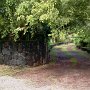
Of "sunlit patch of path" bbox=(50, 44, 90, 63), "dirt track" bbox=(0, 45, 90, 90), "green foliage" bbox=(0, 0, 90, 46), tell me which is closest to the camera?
"dirt track" bbox=(0, 45, 90, 90)

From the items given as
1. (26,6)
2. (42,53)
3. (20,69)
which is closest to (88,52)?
(42,53)

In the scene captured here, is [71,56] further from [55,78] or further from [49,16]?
[49,16]

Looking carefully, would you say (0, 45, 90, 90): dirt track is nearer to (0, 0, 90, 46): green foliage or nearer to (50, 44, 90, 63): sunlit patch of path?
(0, 0, 90, 46): green foliage

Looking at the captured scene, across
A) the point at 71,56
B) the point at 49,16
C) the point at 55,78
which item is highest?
the point at 49,16

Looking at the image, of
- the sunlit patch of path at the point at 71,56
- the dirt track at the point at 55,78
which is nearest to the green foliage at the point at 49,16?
the dirt track at the point at 55,78

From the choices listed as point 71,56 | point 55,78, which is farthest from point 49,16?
point 71,56

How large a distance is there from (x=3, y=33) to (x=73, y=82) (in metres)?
5.62

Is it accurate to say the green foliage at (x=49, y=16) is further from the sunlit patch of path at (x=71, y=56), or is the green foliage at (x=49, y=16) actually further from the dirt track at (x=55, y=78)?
the sunlit patch of path at (x=71, y=56)

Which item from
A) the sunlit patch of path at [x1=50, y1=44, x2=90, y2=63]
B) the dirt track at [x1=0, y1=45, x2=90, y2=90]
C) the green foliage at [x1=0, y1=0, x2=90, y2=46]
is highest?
the green foliage at [x1=0, y1=0, x2=90, y2=46]

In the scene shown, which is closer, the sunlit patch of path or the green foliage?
the green foliage

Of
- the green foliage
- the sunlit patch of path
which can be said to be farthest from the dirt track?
the sunlit patch of path

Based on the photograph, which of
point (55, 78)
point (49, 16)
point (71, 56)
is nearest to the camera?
point (49, 16)

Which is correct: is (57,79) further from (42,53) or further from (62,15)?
(42,53)

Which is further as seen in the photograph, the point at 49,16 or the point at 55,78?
the point at 55,78
